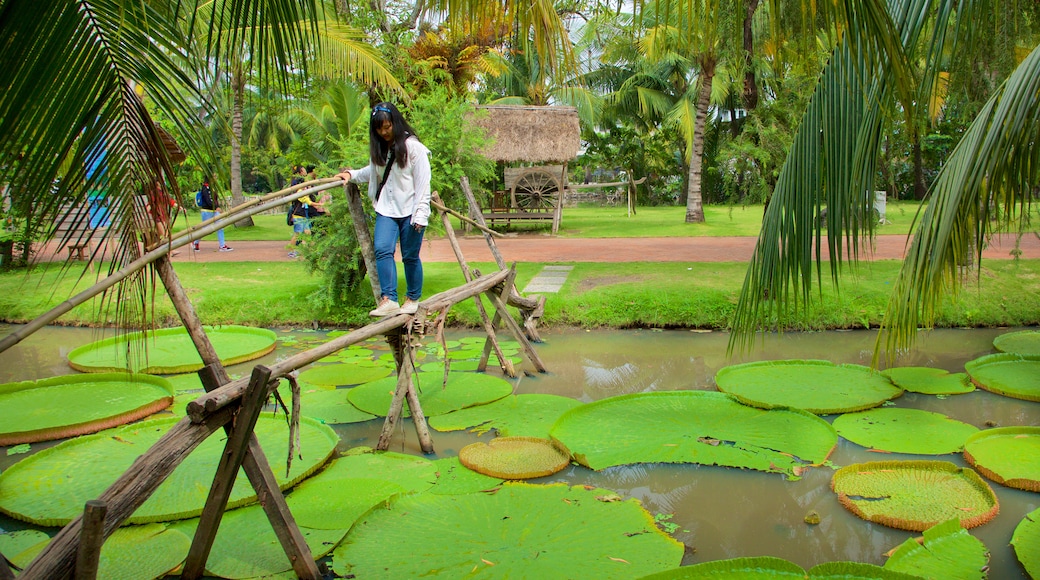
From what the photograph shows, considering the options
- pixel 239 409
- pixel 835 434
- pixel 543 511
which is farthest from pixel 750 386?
pixel 239 409

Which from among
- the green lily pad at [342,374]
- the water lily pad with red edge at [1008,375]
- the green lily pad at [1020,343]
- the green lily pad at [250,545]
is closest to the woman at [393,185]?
the green lily pad at [342,374]

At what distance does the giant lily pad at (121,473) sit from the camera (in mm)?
3332

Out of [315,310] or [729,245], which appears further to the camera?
[729,245]

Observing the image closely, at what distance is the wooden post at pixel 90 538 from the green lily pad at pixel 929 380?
471 cm

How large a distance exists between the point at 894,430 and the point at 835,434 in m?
0.38

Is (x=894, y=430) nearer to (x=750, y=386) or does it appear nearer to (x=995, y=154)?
(x=750, y=386)

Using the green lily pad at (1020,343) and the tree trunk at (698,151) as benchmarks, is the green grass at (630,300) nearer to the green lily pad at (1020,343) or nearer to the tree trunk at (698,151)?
the green lily pad at (1020,343)

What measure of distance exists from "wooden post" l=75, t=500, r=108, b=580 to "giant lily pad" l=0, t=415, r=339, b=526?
4.31 feet

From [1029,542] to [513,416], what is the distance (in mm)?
2670

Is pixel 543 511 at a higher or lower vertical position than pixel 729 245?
lower

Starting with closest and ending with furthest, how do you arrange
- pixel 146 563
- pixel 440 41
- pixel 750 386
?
pixel 146 563, pixel 750 386, pixel 440 41

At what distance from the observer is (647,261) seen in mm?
9258

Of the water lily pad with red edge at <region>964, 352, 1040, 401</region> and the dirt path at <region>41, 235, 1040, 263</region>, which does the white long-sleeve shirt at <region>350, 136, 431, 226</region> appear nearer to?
the water lily pad with red edge at <region>964, 352, 1040, 401</region>

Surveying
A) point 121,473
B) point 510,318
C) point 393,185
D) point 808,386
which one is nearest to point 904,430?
point 808,386
